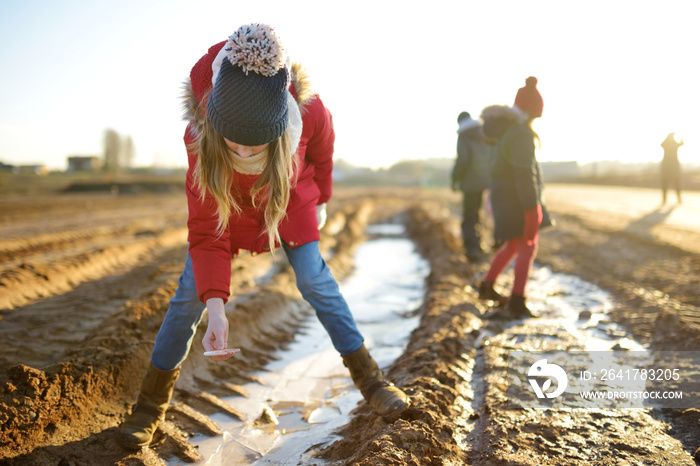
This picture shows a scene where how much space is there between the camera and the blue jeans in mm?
2461

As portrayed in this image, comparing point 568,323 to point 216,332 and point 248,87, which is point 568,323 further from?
point 248,87

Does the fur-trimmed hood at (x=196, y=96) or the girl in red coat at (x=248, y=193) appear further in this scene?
the fur-trimmed hood at (x=196, y=96)

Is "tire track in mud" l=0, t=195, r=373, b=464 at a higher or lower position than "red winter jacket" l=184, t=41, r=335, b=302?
lower

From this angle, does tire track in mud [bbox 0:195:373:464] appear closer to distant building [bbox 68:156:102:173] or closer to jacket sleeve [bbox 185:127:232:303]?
jacket sleeve [bbox 185:127:232:303]

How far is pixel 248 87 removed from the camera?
72.0 inches

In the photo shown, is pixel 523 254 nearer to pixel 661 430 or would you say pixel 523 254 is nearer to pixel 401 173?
pixel 661 430

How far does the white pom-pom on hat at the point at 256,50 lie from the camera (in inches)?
71.4

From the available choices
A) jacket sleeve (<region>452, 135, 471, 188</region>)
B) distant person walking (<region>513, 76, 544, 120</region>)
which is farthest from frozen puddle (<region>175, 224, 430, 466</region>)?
distant person walking (<region>513, 76, 544, 120</region>)

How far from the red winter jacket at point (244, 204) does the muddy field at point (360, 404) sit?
3.34 feet

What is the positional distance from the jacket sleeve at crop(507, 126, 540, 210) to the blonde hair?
2.56m

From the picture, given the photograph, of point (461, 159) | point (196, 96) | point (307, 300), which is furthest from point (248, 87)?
point (461, 159)

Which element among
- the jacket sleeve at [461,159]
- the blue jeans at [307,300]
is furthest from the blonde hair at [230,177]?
the jacket sleeve at [461,159]

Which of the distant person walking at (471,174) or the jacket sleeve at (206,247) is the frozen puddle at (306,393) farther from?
the distant person walking at (471,174)

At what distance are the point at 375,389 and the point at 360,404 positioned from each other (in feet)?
1.97
